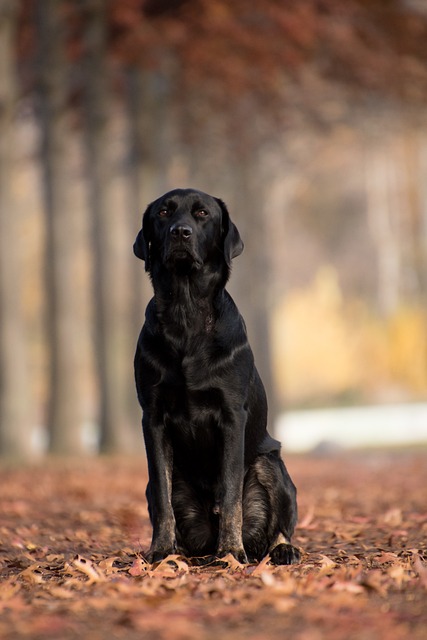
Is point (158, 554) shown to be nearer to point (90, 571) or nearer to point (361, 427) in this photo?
point (90, 571)

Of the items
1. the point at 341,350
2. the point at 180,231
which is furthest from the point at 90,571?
the point at 341,350

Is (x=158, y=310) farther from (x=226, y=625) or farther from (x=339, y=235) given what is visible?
(x=339, y=235)

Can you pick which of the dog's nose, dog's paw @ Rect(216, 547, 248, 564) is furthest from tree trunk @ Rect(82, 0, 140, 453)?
the dog's nose

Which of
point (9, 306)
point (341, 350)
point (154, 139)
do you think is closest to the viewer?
point (9, 306)

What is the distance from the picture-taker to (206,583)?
5582mm

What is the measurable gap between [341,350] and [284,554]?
33.6 metres

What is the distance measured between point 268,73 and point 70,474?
12755 mm

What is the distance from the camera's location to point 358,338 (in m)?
39.6

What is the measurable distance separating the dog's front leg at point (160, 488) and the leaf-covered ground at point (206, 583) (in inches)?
5.5

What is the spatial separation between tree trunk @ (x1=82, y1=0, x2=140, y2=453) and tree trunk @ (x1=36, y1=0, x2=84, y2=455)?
4.04ft

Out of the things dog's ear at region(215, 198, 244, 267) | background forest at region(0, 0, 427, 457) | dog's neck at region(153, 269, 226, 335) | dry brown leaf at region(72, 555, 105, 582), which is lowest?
dry brown leaf at region(72, 555, 105, 582)

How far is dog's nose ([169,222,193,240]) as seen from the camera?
6.24 metres

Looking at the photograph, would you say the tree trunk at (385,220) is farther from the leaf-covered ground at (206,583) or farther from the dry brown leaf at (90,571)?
the dry brown leaf at (90,571)

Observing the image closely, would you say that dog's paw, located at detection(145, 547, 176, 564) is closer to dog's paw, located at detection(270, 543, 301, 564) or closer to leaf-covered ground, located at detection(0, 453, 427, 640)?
leaf-covered ground, located at detection(0, 453, 427, 640)
